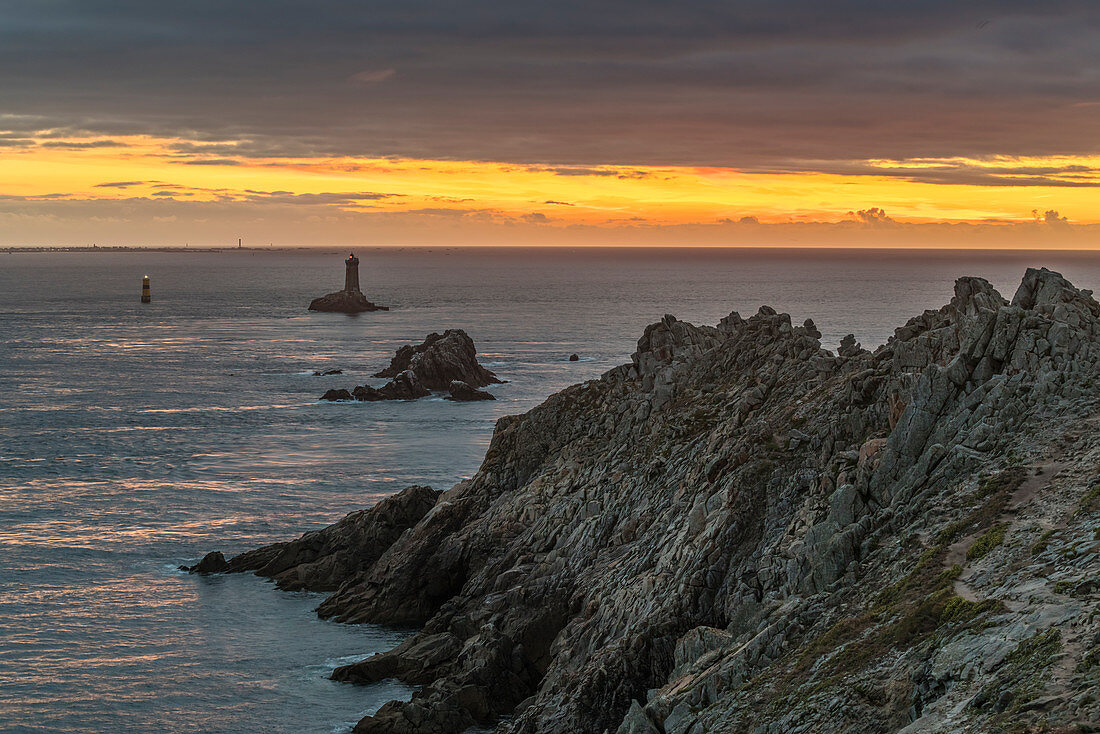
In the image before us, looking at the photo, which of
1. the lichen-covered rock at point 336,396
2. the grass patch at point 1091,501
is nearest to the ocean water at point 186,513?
the lichen-covered rock at point 336,396

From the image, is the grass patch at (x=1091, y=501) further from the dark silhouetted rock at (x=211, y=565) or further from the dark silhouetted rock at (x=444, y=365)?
the dark silhouetted rock at (x=444, y=365)

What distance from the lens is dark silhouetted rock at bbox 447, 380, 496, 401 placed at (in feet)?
405

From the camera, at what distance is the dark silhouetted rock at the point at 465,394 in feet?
405

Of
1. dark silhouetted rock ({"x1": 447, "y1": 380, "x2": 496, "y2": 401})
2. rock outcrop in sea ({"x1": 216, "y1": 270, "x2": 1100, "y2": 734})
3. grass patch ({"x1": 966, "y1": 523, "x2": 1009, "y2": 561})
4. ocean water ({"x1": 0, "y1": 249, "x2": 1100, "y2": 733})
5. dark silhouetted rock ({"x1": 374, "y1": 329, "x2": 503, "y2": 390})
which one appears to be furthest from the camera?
dark silhouetted rock ({"x1": 374, "y1": 329, "x2": 503, "y2": 390})

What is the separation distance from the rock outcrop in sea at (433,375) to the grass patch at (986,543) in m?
97.6

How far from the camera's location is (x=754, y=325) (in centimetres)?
5619

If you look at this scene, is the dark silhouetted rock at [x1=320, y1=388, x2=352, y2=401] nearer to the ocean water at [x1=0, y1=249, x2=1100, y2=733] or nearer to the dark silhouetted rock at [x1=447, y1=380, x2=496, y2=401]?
the ocean water at [x1=0, y1=249, x2=1100, y2=733]

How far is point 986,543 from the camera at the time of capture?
27250 mm

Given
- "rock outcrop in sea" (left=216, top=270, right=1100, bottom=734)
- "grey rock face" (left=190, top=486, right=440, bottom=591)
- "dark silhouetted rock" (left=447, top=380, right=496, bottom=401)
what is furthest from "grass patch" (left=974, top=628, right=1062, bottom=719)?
"dark silhouetted rock" (left=447, top=380, right=496, bottom=401)

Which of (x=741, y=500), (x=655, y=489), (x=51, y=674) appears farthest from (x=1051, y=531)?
(x=51, y=674)

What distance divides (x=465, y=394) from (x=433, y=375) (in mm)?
8963

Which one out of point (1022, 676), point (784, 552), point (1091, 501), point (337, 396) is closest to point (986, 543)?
point (1091, 501)

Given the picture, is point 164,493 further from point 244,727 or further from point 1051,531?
point 1051,531

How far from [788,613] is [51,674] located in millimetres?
35417
